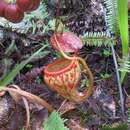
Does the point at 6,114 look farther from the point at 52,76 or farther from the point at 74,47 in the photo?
the point at 74,47

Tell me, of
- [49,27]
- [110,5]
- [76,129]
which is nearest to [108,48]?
[110,5]

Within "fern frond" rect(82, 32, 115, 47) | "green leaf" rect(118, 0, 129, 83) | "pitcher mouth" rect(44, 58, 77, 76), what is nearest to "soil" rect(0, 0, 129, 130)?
"fern frond" rect(82, 32, 115, 47)

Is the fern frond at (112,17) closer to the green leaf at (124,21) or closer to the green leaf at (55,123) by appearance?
the green leaf at (124,21)

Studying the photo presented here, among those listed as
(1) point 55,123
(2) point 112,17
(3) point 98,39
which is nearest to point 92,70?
(3) point 98,39

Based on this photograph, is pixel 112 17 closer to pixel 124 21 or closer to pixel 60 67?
pixel 124 21

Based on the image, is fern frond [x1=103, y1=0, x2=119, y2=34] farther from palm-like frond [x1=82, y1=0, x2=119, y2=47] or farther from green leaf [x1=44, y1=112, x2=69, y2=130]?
green leaf [x1=44, y1=112, x2=69, y2=130]

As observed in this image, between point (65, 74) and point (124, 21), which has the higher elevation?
point (124, 21)
